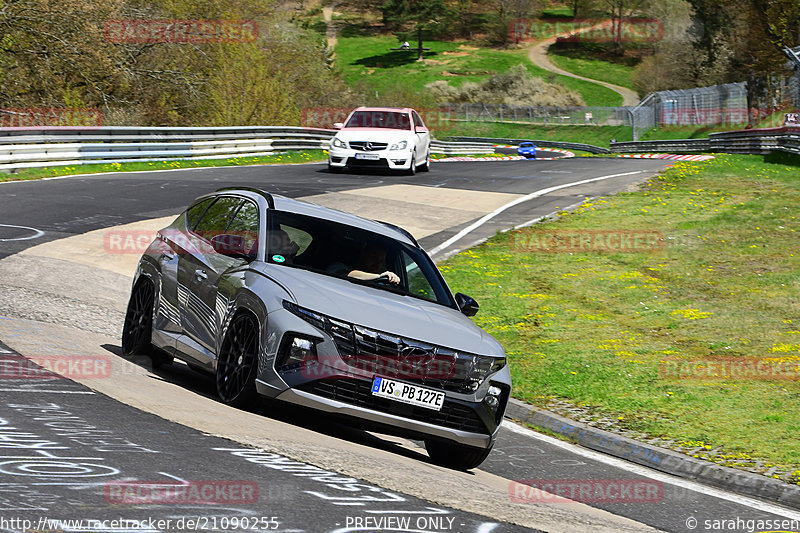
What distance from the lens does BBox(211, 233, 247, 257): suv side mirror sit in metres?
8.23

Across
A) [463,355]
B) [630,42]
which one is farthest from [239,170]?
[630,42]

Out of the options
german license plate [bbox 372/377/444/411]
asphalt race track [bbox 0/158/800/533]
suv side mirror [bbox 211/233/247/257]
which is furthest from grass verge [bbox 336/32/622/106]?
german license plate [bbox 372/377/444/411]

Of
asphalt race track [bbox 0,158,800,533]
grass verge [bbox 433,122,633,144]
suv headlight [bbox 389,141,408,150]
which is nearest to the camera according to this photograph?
asphalt race track [bbox 0,158,800,533]

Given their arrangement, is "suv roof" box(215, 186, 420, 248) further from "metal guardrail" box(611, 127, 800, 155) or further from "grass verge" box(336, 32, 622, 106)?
"grass verge" box(336, 32, 622, 106)

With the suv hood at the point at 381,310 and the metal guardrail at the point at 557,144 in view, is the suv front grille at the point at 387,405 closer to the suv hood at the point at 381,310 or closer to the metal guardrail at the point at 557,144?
the suv hood at the point at 381,310

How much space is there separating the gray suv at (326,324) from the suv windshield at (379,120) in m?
20.7

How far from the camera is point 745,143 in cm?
4072

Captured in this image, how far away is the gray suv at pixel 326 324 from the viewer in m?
7.00

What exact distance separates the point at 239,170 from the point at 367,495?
24686 millimetres

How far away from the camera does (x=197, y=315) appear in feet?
27.4

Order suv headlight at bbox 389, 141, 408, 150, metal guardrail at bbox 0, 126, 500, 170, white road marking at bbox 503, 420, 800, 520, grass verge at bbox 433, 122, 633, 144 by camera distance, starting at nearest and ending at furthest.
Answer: white road marking at bbox 503, 420, 800, 520, metal guardrail at bbox 0, 126, 500, 170, suv headlight at bbox 389, 141, 408, 150, grass verge at bbox 433, 122, 633, 144

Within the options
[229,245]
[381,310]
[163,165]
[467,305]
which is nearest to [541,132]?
[163,165]

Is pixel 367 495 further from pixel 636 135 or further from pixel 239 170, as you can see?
pixel 636 135

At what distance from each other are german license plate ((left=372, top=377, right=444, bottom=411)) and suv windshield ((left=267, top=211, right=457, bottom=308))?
1261 mm
